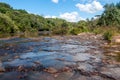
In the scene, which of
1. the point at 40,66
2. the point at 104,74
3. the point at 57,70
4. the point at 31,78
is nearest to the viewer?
the point at 31,78

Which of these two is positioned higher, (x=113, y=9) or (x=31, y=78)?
(x=113, y=9)

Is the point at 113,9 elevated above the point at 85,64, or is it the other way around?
the point at 113,9

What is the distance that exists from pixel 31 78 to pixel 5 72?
132 cm

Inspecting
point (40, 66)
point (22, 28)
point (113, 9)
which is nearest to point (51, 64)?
point (40, 66)

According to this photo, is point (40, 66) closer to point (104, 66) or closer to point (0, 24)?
point (104, 66)

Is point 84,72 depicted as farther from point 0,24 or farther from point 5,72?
point 0,24

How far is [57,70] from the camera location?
312 inches

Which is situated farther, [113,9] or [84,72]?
[113,9]

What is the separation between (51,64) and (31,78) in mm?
2268

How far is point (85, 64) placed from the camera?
29.9 ft

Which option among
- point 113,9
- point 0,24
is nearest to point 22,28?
point 0,24

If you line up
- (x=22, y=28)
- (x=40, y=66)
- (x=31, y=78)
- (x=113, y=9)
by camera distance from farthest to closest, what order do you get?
1. (x=22, y=28)
2. (x=113, y=9)
3. (x=40, y=66)
4. (x=31, y=78)

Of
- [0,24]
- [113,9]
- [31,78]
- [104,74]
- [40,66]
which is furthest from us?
[0,24]

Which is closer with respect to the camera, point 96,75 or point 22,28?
point 96,75
